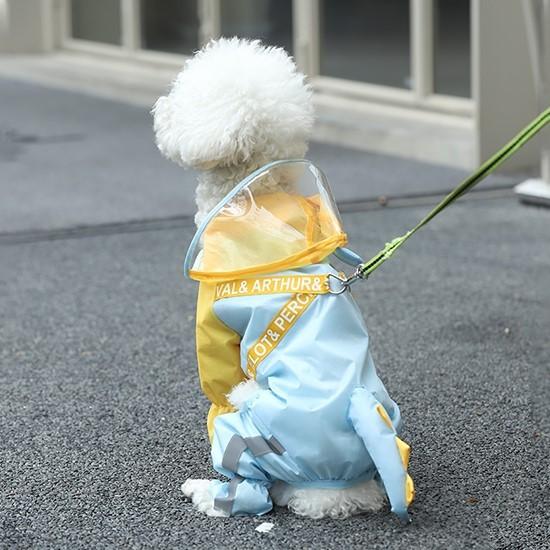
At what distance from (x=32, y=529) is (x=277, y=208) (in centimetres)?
84

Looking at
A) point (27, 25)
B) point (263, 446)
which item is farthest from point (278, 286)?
point (27, 25)

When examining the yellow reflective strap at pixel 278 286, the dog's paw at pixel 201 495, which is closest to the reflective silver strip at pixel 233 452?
the dog's paw at pixel 201 495

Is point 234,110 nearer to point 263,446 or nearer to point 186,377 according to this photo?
point 263,446

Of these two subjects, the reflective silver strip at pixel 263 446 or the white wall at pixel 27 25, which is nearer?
the reflective silver strip at pixel 263 446

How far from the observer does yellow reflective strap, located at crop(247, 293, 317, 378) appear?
253cm

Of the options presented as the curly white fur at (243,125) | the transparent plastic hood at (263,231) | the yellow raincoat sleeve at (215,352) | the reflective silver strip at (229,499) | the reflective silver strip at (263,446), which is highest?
the curly white fur at (243,125)

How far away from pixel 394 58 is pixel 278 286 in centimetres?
511

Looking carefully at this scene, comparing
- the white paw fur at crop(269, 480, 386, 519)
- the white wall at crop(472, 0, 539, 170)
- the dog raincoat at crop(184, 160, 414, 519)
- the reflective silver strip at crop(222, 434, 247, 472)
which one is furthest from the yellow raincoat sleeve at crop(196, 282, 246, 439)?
the white wall at crop(472, 0, 539, 170)

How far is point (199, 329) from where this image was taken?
2643 millimetres

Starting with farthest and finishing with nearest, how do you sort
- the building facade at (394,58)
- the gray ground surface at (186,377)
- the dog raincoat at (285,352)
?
the building facade at (394,58)
the gray ground surface at (186,377)
the dog raincoat at (285,352)

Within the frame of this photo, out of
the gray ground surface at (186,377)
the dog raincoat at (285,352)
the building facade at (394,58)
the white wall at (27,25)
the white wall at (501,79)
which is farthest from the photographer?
the white wall at (27,25)

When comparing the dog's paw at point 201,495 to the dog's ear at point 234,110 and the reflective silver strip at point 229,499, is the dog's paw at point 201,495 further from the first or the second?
the dog's ear at point 234,110

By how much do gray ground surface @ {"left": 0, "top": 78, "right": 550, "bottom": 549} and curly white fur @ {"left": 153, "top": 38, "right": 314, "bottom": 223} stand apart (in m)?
0.72

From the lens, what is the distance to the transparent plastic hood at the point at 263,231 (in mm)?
2572
